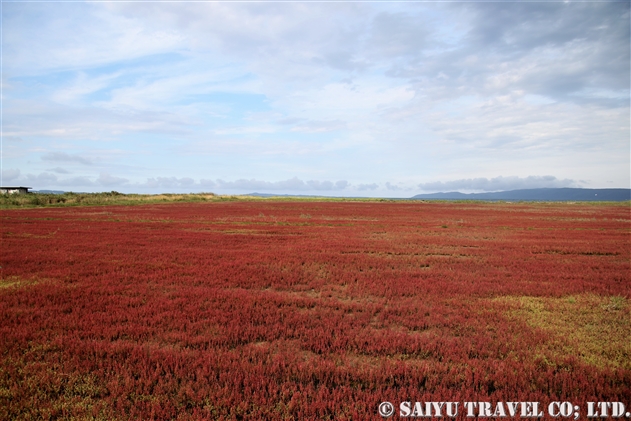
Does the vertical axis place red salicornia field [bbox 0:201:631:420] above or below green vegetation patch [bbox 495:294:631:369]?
above

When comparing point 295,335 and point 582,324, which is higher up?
point 295,335

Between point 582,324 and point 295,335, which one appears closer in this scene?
point 295,335

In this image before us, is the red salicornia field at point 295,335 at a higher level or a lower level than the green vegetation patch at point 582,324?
higher

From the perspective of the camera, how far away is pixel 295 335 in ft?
24.2

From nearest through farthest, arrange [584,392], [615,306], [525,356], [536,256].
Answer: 1. [584,392]
2. [525,356]
3. [615,306]
4. [536,256]

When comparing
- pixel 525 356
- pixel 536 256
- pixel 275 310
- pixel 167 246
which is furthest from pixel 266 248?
pixel 536 256

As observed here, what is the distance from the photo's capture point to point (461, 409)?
15.7ft

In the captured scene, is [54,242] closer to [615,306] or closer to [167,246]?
[167,246]

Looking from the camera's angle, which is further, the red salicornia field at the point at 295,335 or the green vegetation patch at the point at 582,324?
the green vegetation patch at the point at 582,324

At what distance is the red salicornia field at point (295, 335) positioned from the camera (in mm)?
5031

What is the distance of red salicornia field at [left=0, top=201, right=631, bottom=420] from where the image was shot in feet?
16.5

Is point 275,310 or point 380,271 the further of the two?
point 380,271

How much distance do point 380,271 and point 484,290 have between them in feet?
13.7

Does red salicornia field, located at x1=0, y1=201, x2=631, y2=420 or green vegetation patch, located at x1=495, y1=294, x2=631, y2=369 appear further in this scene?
green vegetation patch, located at x1=495, y1=294, x2=631, y2=369
